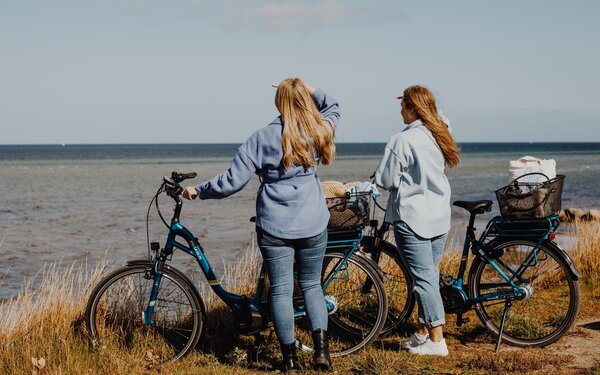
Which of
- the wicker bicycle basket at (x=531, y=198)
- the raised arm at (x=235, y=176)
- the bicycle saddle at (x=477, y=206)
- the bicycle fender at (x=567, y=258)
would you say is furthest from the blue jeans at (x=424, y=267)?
the raised arm at (x=235, y=176)

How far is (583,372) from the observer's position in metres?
5.38

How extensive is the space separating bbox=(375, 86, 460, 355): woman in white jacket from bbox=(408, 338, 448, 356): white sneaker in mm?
193

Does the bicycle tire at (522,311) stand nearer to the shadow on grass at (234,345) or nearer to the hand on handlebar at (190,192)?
the shadow on grass at (234,345)

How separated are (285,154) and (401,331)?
240 cm

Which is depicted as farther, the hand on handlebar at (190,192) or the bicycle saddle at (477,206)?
the bicycle saddle at (477,206)

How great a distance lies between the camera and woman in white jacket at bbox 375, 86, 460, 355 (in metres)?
5.53

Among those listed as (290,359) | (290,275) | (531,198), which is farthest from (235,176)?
(531,198)

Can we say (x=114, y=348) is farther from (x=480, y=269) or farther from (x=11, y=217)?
(x=11, y=217)

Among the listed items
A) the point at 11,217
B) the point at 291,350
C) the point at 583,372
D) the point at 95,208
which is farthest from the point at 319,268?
the point at 95,208

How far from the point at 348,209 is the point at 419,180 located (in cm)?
58

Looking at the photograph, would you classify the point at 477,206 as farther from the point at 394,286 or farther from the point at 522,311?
the point at 522,311

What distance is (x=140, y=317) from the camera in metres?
6.18

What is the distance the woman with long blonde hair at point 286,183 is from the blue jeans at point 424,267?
76 centimetres

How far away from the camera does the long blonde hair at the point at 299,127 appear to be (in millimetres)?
4891
